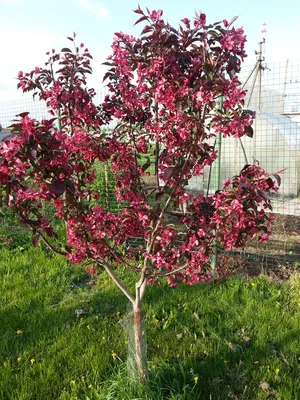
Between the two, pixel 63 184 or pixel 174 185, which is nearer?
pixel 63 184

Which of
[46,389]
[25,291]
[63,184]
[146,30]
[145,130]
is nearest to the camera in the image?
[63,184]

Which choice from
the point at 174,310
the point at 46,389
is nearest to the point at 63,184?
the point at 46,389

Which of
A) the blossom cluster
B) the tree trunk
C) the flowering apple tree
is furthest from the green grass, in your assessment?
the blossom cluster

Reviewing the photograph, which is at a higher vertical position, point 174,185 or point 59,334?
point 174,185

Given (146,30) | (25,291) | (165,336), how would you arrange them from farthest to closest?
(25,291) < (165,336) < (146,30)

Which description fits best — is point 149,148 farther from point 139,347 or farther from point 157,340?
point 157,340

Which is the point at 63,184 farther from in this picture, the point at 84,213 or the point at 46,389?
the point at 46,389

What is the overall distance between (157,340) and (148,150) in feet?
4.78

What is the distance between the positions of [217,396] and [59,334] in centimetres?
129

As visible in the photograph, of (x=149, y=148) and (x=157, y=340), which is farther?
(x=157, y=340)

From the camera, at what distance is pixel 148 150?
6.98ft

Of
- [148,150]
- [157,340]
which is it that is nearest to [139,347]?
[157,340]

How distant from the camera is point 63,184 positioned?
4.91ft

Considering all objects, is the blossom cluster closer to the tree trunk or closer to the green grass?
the tree trunk
